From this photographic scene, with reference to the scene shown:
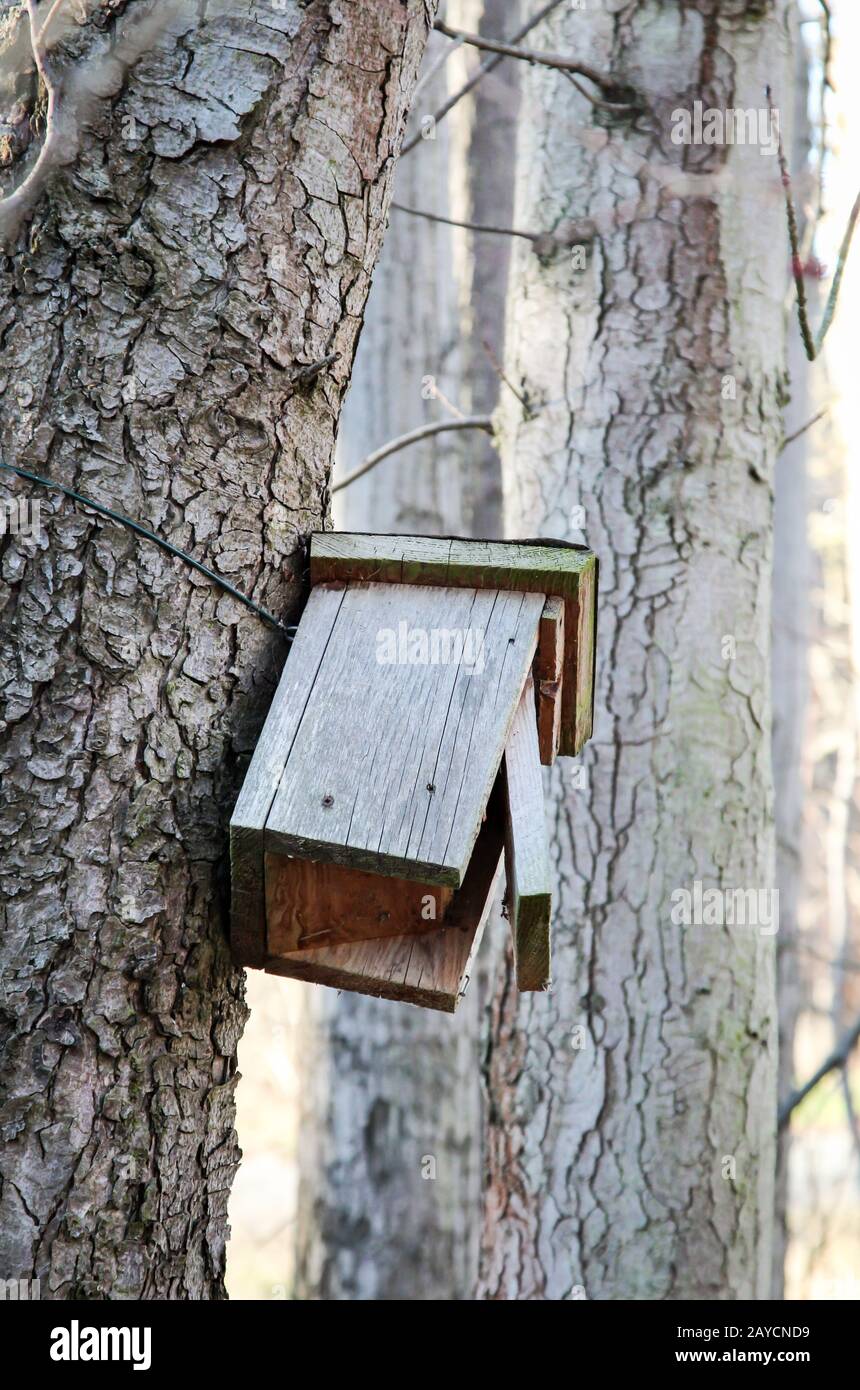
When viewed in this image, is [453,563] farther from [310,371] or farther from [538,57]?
[538,57]

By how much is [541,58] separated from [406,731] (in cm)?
239

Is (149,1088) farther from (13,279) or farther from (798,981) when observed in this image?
(798,981)

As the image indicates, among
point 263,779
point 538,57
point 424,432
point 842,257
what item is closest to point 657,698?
point 424,432

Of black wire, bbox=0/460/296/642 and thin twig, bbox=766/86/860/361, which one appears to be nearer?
black wire, bbox=0/460/296/642

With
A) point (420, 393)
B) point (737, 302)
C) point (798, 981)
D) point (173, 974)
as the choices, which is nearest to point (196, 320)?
point (173, 974)

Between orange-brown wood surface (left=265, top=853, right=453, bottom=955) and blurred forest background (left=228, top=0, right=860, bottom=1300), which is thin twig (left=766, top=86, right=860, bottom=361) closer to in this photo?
blurred forest background (left=228, top=0, right=860, bottom=1300)

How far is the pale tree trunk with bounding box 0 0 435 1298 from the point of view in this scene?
4.84ft

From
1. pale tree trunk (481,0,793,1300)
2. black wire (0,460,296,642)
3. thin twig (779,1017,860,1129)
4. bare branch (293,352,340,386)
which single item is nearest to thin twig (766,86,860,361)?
pale tree trunk (481,0,793,1300)

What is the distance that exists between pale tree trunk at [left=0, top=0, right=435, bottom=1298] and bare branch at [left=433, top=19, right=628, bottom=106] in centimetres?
144

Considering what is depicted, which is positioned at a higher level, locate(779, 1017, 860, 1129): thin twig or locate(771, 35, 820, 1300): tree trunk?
locate(771, 35, 820, 1300): tree trunk

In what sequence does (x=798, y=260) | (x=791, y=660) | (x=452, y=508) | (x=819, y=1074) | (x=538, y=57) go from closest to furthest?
(x=798, y=260), (x=538, y=57), (x=819, y=1074), (x=452, y=508), (x=791, y=660)

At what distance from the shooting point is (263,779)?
5.16ft

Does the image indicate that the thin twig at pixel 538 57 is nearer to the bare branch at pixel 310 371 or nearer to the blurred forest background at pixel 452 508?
the blurred forest background at pixel 452 508

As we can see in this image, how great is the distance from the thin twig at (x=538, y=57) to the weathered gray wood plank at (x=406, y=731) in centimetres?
180
